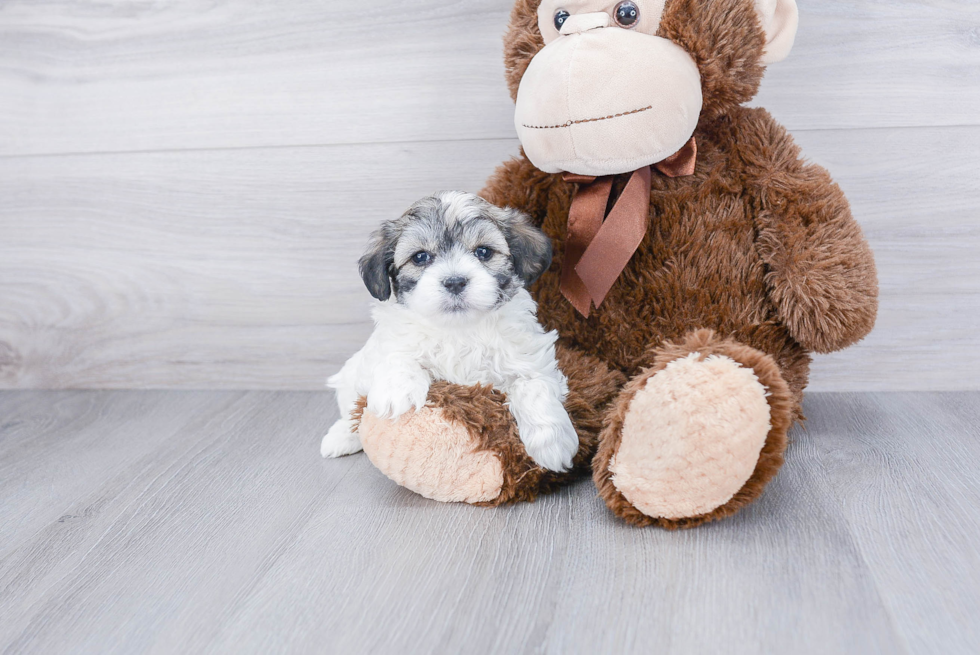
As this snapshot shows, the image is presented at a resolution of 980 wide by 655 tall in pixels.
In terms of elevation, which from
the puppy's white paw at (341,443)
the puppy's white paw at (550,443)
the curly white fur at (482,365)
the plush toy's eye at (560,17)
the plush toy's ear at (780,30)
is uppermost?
the plush toy's eye at (560,17)

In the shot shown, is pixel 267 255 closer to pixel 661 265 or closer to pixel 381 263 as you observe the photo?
pixel 381 263

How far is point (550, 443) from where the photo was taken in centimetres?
114

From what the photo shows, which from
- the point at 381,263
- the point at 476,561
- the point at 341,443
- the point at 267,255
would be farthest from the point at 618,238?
the point at 267,255

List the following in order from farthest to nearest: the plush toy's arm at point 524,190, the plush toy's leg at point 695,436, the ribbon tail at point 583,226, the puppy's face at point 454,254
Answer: the plush toy's arm at point 524,190, the ribbon tail at point 583,226, the puppy's face at point 454,254, the plush toy's leg at point 695,436

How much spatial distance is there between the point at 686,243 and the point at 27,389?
5.67 ft

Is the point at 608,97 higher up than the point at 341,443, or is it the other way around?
the point at 608,97

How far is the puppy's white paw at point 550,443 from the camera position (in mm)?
1136

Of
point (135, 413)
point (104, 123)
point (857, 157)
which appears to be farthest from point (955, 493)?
point (104, 123)

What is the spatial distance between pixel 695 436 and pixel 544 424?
0.24 meters

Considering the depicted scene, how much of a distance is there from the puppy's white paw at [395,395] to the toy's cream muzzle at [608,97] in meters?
0.42

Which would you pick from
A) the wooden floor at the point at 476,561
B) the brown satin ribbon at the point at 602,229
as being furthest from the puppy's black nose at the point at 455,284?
the wooden floor at the point at 476,561

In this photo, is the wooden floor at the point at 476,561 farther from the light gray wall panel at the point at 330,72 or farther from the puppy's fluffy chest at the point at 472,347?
the light gray wall panel at the point at 330,72

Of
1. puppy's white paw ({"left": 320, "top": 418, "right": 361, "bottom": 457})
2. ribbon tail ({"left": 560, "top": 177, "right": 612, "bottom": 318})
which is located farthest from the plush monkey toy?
puppy's white paw ({"left": 320, "top": 418, "right": 361, "bottom": 457})

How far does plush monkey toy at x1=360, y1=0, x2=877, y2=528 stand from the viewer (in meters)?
1.04
